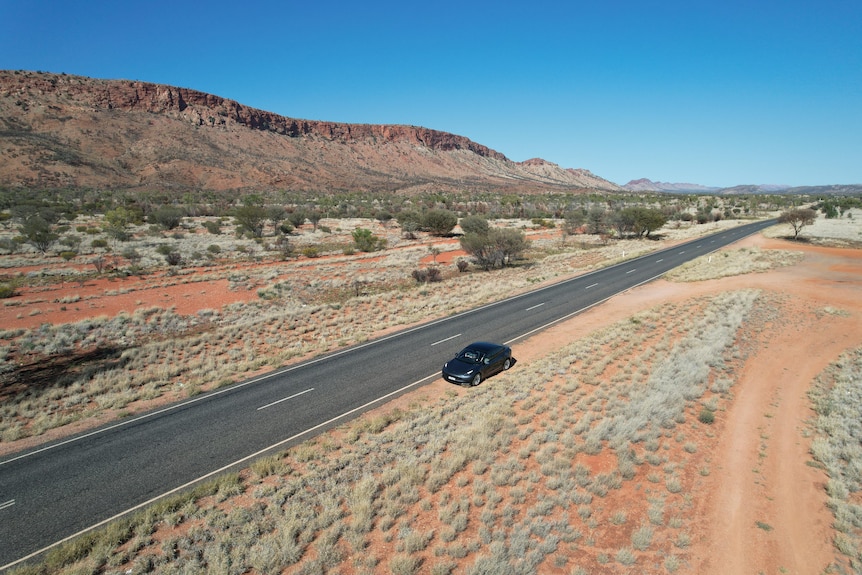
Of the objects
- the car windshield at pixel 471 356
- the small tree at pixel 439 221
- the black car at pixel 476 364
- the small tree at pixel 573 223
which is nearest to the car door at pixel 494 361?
the black car at pixel 476 364

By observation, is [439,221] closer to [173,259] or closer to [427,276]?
[427,276]

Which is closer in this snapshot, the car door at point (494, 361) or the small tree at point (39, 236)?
the car door at point (494, 361)

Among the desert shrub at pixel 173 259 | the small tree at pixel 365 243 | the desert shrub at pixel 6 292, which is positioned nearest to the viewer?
the desert shrub at pixel 6 292

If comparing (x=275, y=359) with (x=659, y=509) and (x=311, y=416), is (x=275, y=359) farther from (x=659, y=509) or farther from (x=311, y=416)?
(x=659, y=509)

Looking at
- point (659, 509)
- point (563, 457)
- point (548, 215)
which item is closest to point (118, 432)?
point (563, 457)

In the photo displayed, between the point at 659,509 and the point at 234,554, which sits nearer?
the point at 234,554

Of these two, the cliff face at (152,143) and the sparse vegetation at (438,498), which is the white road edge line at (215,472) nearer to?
the sparse vegetation at (438,498)
